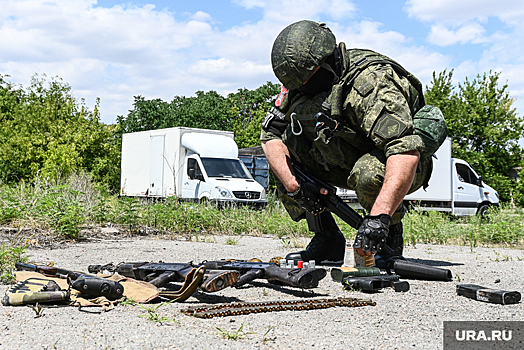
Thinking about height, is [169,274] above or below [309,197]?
below

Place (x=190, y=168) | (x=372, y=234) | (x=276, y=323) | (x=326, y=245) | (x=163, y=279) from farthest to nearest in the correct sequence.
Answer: (x=190, y=168)
(x=326, y=245)
(x=372, y=234)
(x=163, y=279)
(x=276, y=323)

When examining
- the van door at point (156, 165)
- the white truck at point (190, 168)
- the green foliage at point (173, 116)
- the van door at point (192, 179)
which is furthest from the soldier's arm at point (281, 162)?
the green foliage at point (173, 116)

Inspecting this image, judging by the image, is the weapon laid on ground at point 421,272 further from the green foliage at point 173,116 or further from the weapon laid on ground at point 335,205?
the green foliage at point 173,116

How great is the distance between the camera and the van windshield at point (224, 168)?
16.7m

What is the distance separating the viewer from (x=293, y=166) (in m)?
4.40

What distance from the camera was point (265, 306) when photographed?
8.66 ft

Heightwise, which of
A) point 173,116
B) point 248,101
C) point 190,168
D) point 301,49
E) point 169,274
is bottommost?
point 169,274

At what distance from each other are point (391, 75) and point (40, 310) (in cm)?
271

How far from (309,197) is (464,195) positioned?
578 inches

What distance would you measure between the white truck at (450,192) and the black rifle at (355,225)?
12.7m

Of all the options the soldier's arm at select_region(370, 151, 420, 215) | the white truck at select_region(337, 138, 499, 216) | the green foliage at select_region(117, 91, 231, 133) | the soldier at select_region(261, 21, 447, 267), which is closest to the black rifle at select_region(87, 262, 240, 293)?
the soldier at select_region(261, 21, 447, 267)

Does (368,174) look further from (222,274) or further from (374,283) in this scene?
(222,274)

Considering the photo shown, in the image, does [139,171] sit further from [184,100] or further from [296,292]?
[184,100]

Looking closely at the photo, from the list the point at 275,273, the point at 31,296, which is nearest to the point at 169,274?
the point at 275,273
